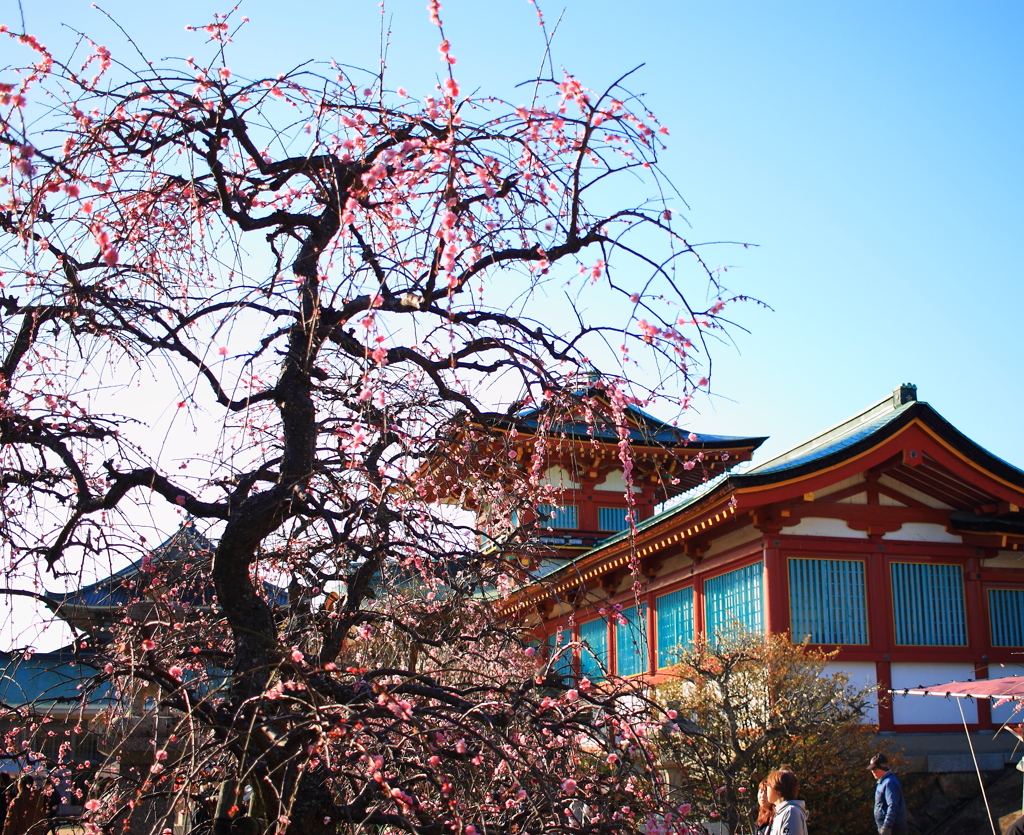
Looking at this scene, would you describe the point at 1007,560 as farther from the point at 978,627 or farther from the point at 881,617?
the point at 881,617

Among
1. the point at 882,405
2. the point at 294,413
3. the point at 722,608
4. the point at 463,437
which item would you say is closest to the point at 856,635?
the point at 722,608

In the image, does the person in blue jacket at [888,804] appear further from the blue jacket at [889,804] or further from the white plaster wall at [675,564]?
the white plaster wall at [675,564]

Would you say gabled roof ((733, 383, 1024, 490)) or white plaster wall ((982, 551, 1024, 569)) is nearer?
gabled roof ((733, 383, 1024, 490))

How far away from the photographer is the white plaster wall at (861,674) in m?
10.7

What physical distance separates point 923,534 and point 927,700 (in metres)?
1.97

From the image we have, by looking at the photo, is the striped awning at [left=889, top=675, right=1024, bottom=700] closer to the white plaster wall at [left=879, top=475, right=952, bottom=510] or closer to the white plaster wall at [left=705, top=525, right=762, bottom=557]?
the white plaster wall at [left=705, top=525, right=762, bottom=557]

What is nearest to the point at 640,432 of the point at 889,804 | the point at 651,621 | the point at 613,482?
the point at 889,804

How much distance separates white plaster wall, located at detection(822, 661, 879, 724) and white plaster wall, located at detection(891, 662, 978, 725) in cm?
29

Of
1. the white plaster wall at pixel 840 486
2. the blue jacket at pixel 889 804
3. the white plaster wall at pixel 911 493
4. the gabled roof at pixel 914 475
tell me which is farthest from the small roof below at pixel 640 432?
the blue jacket at pixel 889 804

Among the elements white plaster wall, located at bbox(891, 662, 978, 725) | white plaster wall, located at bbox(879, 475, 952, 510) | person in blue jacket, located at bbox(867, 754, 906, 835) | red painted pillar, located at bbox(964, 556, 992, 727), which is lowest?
person in blue jacket, located at bbox(867, 754, 906, 835)

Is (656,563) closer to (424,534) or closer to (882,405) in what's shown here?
(882,405)

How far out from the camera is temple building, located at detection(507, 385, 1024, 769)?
10797 millimetres


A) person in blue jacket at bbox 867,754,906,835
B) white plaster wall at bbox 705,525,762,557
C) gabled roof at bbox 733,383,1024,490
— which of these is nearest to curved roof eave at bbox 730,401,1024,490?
gabled roof at bbox 733,383,1024,490

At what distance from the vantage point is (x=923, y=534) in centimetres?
1171
